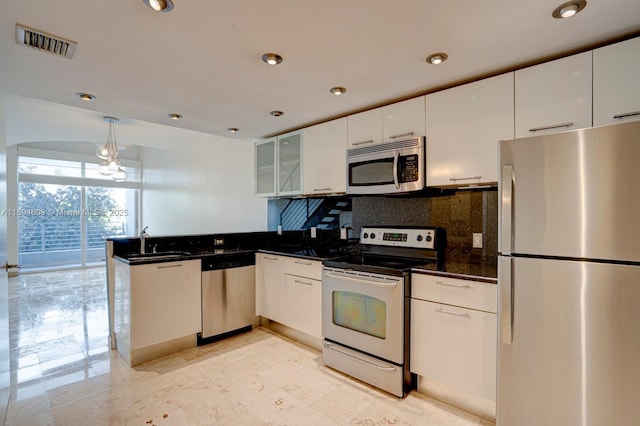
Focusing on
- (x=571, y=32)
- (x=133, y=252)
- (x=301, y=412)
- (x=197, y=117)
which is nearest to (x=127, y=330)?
(x=133, y=252)

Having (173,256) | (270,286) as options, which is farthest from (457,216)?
(173,256)

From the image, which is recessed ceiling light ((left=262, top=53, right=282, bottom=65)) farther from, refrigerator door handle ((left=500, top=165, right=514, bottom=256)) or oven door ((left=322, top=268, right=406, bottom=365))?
oven door ((left=322, top=268, right=406, bottom=365))

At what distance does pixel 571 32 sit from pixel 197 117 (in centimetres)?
296

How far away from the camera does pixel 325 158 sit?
317 centimetres

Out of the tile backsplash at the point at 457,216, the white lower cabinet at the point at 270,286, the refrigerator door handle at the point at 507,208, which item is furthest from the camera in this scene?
the white lower cabinet at the point at 270,286

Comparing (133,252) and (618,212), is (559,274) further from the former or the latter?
(133,252)

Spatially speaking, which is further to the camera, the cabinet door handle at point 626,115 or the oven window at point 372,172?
the oven window at point 372,172

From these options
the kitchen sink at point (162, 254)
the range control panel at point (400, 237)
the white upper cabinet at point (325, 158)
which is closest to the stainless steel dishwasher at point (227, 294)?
the kitchen sink at point (162, 254)

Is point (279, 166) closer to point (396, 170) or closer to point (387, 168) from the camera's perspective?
point (387, 168)

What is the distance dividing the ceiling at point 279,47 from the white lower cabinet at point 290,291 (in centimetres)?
153

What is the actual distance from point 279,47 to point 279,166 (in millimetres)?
1862

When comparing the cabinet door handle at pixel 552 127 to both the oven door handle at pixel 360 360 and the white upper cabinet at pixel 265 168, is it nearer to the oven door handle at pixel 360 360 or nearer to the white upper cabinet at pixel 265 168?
the oven door handle at pixel 360 360

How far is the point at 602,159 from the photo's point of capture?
138 centimetres

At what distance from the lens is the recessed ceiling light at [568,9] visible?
1462 millimetres
